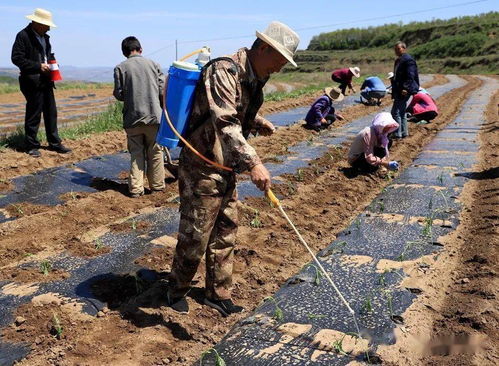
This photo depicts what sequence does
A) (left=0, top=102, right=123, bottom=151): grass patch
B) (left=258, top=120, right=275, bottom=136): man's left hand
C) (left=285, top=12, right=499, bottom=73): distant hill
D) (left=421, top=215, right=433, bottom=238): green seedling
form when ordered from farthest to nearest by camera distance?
(left=285, top=12, right=499, bottom=73): distant hill
(left=0, top=102, right=123, bottom=151): grass patch
(left=421, top=215, right=433, bottom=238): green seedling
(left=258, top=120, right=275, bottom=136): man's left hand

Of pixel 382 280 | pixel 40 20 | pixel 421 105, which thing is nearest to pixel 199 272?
pixel 382 280

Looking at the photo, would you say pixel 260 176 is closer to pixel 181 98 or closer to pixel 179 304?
pixel 181 98

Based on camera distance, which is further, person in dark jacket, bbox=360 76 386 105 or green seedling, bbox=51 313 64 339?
person in dark jacket, bbox=360 76 386 105

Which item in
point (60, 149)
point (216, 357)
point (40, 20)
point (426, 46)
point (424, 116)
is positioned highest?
point (426, 46)

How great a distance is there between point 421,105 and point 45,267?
9.29m

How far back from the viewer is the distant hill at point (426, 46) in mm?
39750

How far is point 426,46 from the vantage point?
48.6 metres

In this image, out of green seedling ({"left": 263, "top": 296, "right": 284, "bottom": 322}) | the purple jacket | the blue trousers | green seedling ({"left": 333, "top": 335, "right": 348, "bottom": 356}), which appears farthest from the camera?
the purple jacket

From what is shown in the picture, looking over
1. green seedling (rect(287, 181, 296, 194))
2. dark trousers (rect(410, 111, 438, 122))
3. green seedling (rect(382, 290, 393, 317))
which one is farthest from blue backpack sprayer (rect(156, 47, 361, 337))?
dark trousers (rect(410, 111, 438, 122))

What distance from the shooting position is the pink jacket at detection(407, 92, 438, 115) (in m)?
10.8

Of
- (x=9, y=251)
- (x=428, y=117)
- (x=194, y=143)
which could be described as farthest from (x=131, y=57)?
(x=428, y=117)

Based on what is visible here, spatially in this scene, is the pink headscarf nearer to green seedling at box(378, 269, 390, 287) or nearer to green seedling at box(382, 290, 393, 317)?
green seedling at box(378, 269, 390, 287)

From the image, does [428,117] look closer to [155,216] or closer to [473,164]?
[473,164]

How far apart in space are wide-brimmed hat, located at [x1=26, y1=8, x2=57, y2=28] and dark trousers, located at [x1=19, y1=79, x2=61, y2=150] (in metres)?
0.84
